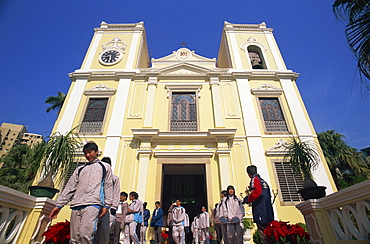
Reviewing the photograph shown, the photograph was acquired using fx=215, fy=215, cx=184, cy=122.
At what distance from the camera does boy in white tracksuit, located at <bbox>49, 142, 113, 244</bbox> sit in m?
2.35

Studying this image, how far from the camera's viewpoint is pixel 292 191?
27.2 ft

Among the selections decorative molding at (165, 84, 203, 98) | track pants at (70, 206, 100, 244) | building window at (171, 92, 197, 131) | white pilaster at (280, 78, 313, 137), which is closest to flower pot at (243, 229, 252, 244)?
building window at (171, 92, 197, 131)

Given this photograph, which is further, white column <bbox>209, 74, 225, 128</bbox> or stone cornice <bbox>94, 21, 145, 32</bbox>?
stone cornice <bbox>94, 21, 145, 32</bbox>

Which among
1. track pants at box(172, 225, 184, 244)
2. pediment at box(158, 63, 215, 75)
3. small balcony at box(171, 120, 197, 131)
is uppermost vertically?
pediment at box(158, 63, 215, 75)

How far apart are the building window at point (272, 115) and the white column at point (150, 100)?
17.6ft

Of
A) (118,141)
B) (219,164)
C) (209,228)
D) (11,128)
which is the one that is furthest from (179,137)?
(11,128)

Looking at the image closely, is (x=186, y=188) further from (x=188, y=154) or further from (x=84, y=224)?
(x=84, y=224)

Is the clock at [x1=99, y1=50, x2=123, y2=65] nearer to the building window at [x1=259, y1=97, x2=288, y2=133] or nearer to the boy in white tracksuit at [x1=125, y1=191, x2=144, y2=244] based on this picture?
the building window at [x1=259, y1=97, x2=288, y2=133]

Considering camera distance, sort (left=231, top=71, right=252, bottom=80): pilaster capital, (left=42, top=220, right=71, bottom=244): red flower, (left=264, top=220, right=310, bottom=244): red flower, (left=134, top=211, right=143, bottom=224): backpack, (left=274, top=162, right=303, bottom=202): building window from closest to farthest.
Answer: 1. (left=264, top=220, right=310, bottom=244): red flower
2. (left=42, top=220, right=71, bottom=244): red flower
3. (left=134, top=211, right=143, bottom=224): backpack
4. (left=274, top=162, right=303, bottom=202): building window
5. (left=231, top=71, right=252, bottom=80): pilaster capital

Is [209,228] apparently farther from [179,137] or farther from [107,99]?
[107,99]

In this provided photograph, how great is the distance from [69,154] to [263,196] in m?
5.06

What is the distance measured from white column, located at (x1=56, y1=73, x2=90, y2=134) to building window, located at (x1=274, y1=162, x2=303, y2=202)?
9.14 metres

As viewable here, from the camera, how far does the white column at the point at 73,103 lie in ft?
31.5

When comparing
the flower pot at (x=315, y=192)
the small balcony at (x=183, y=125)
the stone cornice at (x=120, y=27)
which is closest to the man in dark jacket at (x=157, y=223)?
the small balcony at (x=183, y=125)
